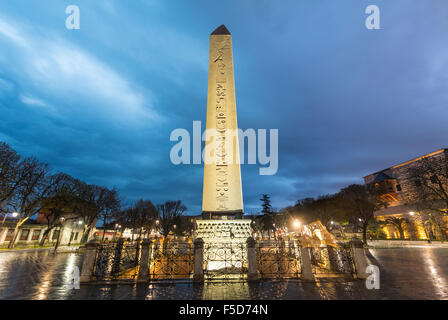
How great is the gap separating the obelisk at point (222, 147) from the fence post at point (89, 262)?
486 centimetres

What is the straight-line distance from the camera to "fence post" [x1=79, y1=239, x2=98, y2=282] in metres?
7.32

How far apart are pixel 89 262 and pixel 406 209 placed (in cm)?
4972

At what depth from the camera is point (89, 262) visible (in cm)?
755

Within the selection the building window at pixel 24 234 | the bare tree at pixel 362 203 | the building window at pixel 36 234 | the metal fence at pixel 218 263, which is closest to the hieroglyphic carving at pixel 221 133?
the metal fence at pixel 218 263

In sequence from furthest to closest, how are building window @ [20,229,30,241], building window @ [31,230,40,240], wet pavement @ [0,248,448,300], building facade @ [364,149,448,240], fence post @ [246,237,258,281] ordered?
building window @ [31,230,40,240]
building window @ [20,229,30,241]
building facade @ [364,149,448,240]
fence post @ [246,237,258,281]
wet pavement @ [0,248,448,300]

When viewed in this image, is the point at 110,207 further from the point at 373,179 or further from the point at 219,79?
the point at 373,179

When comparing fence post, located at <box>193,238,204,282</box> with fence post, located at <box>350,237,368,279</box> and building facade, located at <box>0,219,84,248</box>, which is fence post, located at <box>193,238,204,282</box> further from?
building facade, located at <box>0,219,84,248</box>

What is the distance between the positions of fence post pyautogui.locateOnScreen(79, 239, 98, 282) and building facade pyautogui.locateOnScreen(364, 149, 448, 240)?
3316 centimetres

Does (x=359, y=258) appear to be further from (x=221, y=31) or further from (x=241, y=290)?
(x=221, y=31)

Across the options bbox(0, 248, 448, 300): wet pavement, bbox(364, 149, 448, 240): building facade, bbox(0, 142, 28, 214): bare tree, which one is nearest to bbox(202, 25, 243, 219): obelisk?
bbox(0, 248, 448, 300): wet pavement

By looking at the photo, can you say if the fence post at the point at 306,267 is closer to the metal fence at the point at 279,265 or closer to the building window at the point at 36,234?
the metal fence at the point at 279,265

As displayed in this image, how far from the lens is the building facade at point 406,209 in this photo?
29.9 m
